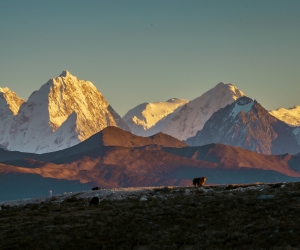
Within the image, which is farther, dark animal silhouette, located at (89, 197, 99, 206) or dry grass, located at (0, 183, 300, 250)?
dark animal silhouette, located at (89, 197, 99, 206)

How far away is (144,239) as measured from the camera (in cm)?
4419

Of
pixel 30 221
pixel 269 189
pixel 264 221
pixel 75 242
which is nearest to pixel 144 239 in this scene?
pixel 75 242

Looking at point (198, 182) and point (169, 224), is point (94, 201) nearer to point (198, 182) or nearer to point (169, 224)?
point (169, 224)

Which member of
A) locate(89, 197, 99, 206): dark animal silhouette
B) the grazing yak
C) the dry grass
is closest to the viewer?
the dry grass

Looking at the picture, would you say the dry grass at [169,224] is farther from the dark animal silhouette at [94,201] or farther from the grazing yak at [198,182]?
the grazing yak at [198,182]

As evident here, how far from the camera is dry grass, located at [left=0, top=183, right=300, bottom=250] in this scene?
137 feet

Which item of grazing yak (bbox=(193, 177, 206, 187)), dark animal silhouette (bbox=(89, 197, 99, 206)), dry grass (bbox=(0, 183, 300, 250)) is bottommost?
dry grass (bbox=(0, 183, 300, 250))

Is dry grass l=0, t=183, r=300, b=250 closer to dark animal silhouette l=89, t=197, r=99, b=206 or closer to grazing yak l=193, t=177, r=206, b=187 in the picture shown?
dark animal silhouette l=89, t=197, r=99, b=206

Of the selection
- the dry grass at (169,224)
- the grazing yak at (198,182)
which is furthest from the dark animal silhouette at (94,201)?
the grazing yak at (198,182)

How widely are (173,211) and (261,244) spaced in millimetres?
11586

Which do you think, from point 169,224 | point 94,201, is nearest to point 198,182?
point 94,201

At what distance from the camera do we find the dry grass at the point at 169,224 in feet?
137

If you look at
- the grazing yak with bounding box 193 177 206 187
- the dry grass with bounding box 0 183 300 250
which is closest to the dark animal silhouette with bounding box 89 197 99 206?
the dry grass with bounding box 0 183 300 250

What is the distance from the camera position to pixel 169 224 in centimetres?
4725
